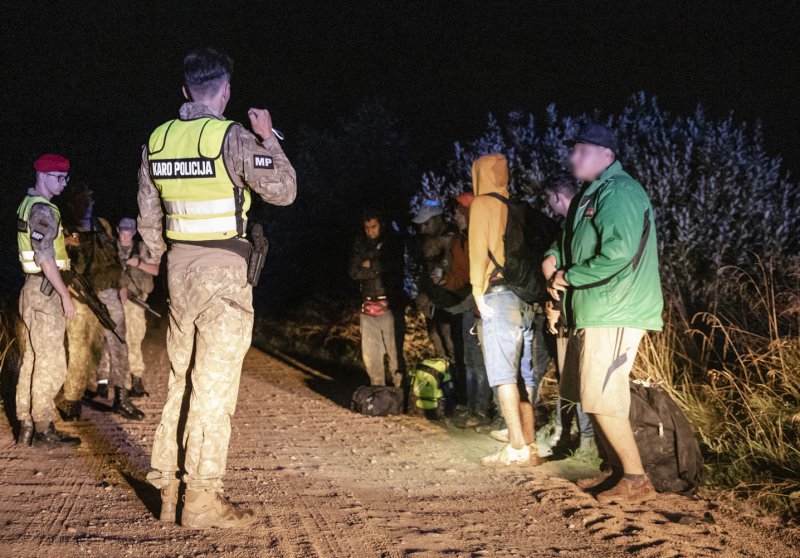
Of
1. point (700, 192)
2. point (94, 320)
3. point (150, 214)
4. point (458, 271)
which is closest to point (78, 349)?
point (94, 320)

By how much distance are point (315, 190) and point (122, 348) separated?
6.68m

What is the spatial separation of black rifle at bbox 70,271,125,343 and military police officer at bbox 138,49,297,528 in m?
3.10

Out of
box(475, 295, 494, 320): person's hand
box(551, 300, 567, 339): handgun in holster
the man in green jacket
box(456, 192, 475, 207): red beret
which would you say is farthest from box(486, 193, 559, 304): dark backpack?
box(456, 192, 475, 207): red beret

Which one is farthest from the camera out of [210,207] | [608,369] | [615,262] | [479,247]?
[479,247]

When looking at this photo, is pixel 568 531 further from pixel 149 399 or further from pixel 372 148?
pixel 372 148

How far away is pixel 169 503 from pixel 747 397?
166 inches

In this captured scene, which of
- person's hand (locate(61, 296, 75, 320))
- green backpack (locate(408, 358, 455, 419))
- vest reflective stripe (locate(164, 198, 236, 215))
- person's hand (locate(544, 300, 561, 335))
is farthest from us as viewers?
green backpack (locate(408, 358, 455, 419))

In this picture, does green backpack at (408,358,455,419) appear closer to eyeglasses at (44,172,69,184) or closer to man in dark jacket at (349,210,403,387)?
man in dark jacket at (349,210,403,387)

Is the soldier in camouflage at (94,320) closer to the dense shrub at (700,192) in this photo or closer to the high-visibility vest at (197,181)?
the high-visibility vest at (197,181)

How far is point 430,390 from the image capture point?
Result: 7750 mm

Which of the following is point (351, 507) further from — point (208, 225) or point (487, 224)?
point (487, 224)

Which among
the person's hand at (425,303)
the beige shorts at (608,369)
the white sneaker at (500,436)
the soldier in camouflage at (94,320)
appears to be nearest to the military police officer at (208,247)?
the beige shorts at (608,369)

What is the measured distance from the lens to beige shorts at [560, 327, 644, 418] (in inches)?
188

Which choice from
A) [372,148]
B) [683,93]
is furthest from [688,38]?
[372,148]
